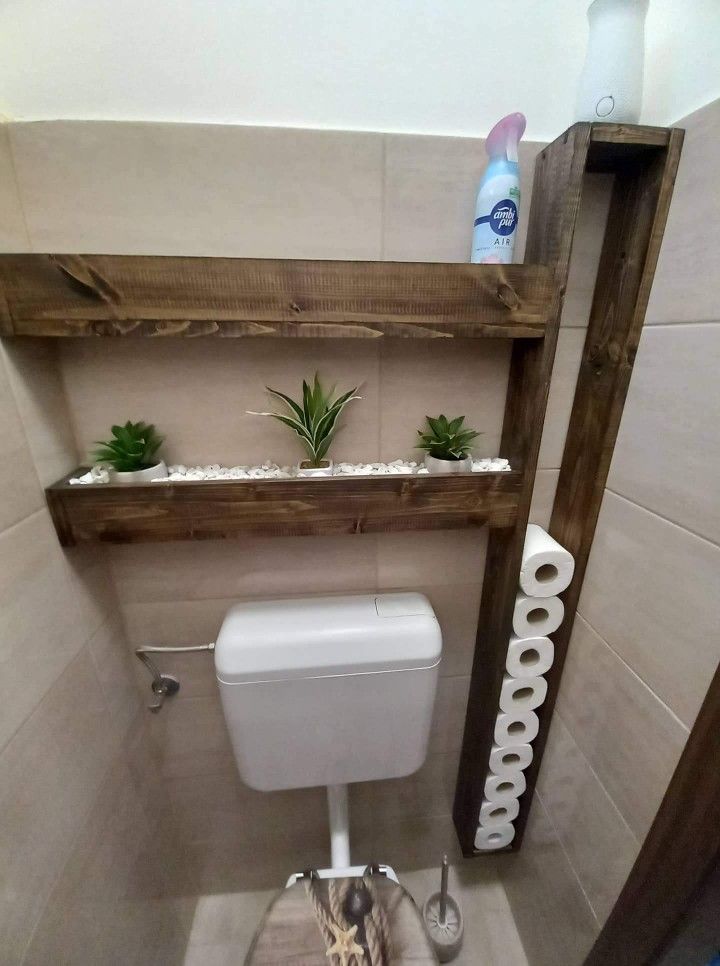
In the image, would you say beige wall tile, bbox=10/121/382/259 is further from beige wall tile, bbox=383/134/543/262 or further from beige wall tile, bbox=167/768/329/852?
beige wall tile, bbox=167/768/329/852

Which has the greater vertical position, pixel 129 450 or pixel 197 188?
pixel 197 188

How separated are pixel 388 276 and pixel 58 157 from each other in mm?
507

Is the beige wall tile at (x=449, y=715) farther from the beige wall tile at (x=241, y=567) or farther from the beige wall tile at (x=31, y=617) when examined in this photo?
the beige wall tile at (x=31, y=617)

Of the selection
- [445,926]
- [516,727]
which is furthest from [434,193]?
[445,926]

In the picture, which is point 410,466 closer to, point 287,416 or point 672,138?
point 287,416

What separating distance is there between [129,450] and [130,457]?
1 cm

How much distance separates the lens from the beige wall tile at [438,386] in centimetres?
67

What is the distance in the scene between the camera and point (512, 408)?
2.24 ft

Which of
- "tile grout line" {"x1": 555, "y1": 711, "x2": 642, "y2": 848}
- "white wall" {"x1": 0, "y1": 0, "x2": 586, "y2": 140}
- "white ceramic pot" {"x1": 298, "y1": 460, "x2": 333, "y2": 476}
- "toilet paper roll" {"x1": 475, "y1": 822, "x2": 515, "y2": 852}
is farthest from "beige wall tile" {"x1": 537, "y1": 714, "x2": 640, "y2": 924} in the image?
"white wall" {"x1": 0, "y1": 0, "x2": 586, "y2": 140}

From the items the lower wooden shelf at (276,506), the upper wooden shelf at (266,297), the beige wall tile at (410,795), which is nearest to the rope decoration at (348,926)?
the beige wall tile at (410,795)

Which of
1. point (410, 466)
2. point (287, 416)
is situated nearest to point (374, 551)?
point (410, 466)

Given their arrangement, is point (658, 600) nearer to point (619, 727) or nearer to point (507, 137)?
point (619, 727)

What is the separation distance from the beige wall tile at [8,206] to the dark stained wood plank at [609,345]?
0.90 m

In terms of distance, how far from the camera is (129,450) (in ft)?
1.97
